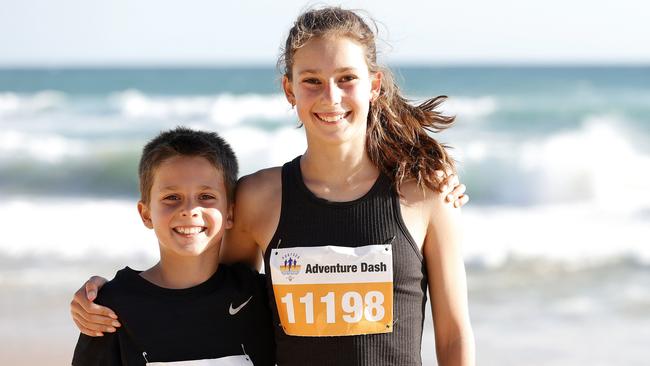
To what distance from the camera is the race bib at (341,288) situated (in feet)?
10.7

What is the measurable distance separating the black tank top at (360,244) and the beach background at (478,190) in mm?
792

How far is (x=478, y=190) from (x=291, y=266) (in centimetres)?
984

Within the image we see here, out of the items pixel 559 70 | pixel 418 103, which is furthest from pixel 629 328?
pixel 559 70

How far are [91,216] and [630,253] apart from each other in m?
5.72

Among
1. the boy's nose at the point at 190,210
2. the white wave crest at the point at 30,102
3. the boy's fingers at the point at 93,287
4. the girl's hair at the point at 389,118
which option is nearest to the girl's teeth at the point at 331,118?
the girl's hair at the point at 389,118

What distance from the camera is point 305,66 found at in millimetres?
3328

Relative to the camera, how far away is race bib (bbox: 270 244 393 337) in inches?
129

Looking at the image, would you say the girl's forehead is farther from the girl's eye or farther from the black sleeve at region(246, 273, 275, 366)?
the black sleeve at region(246, 273, 275, 366)

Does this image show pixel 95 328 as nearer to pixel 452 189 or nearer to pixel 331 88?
pixel 331 88

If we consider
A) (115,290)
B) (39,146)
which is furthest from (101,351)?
(39,146)

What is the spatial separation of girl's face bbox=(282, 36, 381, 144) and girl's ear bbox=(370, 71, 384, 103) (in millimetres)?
146

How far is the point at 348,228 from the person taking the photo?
333 centimetres

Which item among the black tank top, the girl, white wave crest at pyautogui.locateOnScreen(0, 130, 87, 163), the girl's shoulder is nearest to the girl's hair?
the girl

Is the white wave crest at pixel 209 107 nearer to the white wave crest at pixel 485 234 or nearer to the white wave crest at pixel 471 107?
the white wave crest at pixel 471 107
